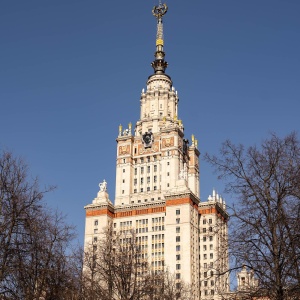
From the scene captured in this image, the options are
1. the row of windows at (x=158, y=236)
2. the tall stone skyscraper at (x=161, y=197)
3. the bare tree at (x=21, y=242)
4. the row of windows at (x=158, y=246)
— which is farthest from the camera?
the row of windows at (x=158, y=236)

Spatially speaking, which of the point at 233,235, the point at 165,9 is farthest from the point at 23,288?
the point at 165,9

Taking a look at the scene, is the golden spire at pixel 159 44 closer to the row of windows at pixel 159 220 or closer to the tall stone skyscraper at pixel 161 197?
the tall stone skyscraper at pixel 161 197

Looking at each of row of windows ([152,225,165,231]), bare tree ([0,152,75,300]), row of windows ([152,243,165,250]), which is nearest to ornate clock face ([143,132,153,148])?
row of windows ([152,225,165,231])

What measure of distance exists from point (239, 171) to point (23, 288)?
1741 centimetres

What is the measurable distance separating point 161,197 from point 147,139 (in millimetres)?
21897

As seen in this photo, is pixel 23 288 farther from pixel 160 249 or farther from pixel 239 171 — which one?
pixel 160 249

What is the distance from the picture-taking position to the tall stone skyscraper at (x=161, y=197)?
142m

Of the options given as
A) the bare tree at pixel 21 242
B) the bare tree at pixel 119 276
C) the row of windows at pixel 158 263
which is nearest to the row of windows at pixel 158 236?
the row of windows at pixel 158 263

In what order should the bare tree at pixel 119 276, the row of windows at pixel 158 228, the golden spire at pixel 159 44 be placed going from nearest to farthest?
the bare tree at pixel 119 276 < the row of windows at pixel 158 228 < the golden spire at pixel 159 44

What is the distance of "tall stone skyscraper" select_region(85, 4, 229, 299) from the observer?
14200 centimetres

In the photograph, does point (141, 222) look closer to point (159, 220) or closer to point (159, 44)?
point (159, 220)

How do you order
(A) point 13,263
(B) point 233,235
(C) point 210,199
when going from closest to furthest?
(B) point 233,235
(A) point 13,263
(C) point 210,199

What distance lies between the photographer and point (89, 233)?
15188 centimetres

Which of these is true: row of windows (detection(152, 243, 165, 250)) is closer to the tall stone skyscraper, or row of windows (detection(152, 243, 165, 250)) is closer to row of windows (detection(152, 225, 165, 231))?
the tall stone skyscraper
